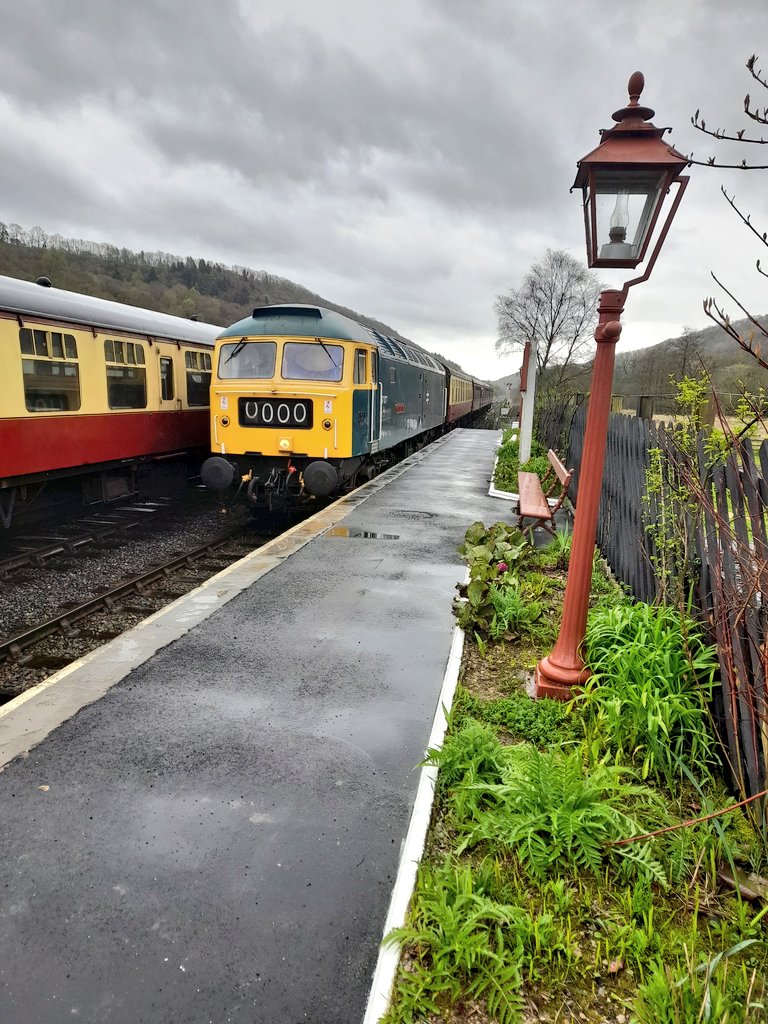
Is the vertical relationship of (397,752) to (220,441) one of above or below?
below

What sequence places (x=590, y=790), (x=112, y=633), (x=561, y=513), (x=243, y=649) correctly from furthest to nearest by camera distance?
(x=561, y=513) → (x=112, y=633) → (x=243, y=649) → (x=590, y=790)

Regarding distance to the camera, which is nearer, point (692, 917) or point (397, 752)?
point (692, 917)

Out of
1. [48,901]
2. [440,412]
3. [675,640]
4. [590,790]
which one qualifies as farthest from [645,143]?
[440,412]

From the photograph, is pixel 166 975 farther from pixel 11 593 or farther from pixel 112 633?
pixel 11 593

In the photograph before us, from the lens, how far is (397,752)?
11.3 ft

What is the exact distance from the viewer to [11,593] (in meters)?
7.14

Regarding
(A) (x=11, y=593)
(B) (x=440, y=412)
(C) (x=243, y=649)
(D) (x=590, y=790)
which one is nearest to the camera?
(D) (x=590, y=790)

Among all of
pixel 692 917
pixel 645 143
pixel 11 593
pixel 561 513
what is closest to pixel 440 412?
pixel 561 513

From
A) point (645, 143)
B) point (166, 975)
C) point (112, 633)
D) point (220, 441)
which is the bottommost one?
point (112, 633)

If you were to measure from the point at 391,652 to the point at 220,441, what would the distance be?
686cm

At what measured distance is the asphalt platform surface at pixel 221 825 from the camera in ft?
6.93

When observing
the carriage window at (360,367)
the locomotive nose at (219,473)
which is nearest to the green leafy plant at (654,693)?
the locomotive nose at (219,473)

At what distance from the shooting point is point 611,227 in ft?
11.1

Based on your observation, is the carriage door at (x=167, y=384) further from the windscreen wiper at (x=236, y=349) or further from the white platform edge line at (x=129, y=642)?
the white platform edge line at (x=129, y=642)
